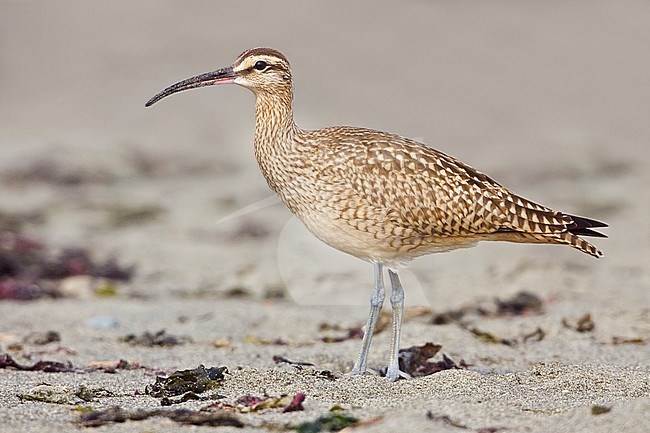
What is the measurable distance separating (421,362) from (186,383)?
1659 mm

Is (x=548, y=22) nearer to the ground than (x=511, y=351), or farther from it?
farther from it

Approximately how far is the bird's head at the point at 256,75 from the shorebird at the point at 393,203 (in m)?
0.37

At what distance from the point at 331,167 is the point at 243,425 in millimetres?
2248

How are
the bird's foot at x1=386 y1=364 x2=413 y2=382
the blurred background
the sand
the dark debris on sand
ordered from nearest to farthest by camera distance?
1. the sand
2. the bird's foot at x1=386 y1=364 x2=413 y2=382
3. the dark debris on sand
4. the blurred background

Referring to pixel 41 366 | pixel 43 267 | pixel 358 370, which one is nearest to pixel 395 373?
pixel 358 370

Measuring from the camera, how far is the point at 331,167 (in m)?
6.77

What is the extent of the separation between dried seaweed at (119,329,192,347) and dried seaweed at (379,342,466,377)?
178cm

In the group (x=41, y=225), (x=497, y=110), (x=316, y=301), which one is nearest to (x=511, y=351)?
(x=316, y=301)

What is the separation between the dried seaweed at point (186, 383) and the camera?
5883 millimetres

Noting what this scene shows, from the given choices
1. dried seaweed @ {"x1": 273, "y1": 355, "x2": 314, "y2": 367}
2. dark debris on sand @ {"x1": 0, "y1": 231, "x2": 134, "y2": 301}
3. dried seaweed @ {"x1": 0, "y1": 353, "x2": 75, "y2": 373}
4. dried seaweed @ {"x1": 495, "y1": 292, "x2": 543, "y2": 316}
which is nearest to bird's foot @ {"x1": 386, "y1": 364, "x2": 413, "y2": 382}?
dried seaweed @ {"x1": 273, "y1": 355, "x2": 314, "y2": 367}

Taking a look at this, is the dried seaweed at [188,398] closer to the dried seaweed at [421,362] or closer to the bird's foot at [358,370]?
the bird's foot at [358,370]

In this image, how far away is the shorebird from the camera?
671cm

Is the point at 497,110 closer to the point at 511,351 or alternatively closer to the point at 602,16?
the point at 602,16

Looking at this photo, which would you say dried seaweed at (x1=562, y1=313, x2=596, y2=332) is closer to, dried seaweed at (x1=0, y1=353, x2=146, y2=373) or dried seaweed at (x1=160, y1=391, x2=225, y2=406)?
dried seaweed at (x1=0, y1=353, x2=146, y2=373)
